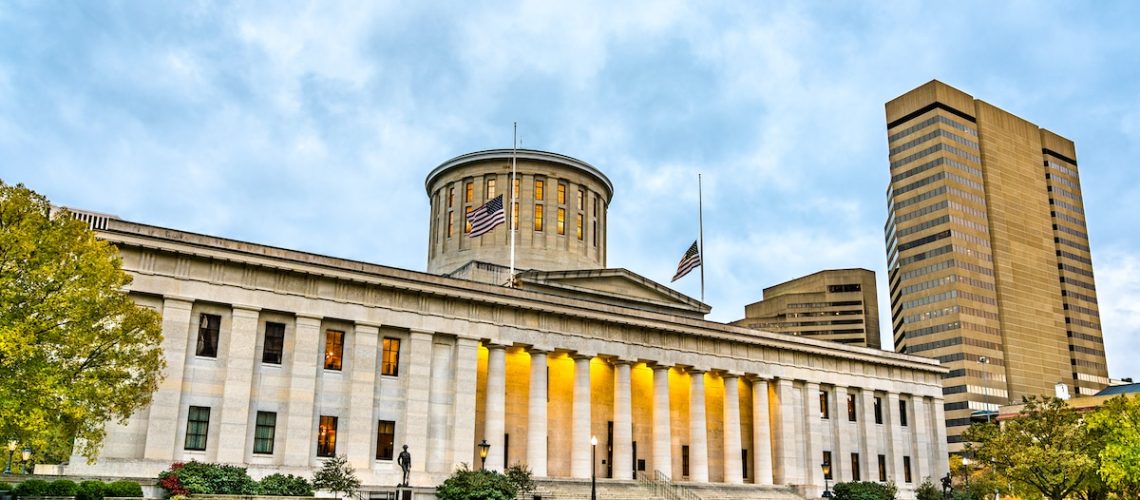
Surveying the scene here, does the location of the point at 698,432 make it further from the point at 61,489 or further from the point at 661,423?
the point at 61,489

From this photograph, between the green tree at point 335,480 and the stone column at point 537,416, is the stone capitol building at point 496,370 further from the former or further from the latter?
the green tree at point 335,480

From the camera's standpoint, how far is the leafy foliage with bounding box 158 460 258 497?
33.7 m

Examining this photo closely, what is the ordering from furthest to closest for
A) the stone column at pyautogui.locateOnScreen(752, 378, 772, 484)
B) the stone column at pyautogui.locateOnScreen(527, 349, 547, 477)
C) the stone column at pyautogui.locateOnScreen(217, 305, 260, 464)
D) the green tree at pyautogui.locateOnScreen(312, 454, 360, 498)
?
the stone column at pyautogui.locateOnScreen(752, 378, 772, 484), the stone column at pyautogui.locateOnScreen(527, 349, 547, 477), the stone column at pyautogui.locateOnScreen(217, 305, 260, 464), the green tree at pyautogui.locateOnScreen(312, 454, 360, 498)

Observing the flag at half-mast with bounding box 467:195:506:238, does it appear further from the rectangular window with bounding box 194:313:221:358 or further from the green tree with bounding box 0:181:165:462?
the green tree with bounding box 0:181:165:462

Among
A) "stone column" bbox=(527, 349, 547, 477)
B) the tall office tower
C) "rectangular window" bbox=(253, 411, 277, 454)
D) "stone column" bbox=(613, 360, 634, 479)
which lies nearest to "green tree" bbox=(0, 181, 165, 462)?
"rectangular window" bbox=(253, 411, 277, 454)

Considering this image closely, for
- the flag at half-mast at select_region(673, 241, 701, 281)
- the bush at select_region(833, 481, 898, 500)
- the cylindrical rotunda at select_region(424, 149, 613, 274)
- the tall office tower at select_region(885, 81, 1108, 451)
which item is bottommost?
the bush at select_region(833, 481, 898, 500)

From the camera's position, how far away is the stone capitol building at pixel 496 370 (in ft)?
124

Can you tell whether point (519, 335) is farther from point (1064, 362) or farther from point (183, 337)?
point (1064, 362)

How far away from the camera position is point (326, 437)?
40000mm

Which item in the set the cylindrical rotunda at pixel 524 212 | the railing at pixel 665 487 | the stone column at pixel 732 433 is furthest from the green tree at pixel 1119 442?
the cylindrical rotunda at pixel 524 212

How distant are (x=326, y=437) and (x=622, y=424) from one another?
1605cm

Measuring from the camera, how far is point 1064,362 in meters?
164

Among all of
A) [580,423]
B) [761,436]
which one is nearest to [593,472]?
[580,423]

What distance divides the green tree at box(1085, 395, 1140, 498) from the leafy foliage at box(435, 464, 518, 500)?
2599 centimetres
